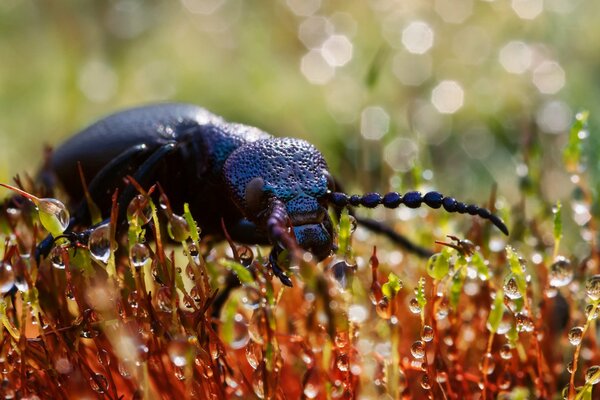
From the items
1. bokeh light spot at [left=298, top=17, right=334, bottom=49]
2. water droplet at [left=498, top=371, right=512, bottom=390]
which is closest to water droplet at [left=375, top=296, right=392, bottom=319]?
water droplet at [left=498, top=371, right=512, bottom=390]

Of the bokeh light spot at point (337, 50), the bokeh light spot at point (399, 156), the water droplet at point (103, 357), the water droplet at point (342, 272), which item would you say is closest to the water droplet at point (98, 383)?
the water droplet at point (103, 357)

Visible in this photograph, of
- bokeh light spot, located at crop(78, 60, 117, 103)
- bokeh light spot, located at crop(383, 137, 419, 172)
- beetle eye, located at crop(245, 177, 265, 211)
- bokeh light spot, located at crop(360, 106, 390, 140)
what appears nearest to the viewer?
beetle eye, located at crop(245, 177, 265, 211)

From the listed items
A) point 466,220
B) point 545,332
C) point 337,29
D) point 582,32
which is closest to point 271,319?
point 545,332

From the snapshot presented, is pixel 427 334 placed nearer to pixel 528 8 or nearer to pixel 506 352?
pixel 506 352

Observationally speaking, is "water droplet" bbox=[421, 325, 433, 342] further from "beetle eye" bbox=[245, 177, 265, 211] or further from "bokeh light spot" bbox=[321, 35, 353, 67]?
"bokeh light spot" bbox=[321, 35, 353, 67]

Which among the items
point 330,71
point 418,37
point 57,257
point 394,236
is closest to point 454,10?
point 418,37

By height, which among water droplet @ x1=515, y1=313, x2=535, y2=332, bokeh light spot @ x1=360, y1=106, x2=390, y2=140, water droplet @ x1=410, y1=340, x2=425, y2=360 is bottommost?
water droplet @ x1=410, y1=340, x2=425, y2=360

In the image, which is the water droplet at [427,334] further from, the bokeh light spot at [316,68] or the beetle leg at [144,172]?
the bokeh light spot at [316,68]
